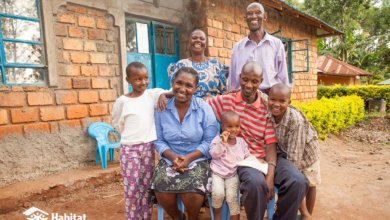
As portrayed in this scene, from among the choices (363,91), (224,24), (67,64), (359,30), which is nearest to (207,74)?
(67,64)

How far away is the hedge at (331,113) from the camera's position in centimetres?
708

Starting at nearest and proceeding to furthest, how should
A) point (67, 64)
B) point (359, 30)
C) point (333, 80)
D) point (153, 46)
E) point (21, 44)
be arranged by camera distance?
point (21, 44) < point (67, 64) < point (153, 46) < point (333, 80) < point (359, 30)

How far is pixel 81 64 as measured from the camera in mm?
3816

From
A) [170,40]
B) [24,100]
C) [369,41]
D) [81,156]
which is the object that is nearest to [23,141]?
[24,100]

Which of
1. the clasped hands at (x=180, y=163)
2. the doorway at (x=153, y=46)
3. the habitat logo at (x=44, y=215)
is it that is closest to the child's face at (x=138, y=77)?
the clasped hands at (x=180, y=163)

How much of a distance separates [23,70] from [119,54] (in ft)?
4.34

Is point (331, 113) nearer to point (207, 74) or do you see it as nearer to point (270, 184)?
point (207, 74)

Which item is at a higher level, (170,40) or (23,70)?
(170,40)

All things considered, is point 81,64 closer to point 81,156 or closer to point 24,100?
point 24,100

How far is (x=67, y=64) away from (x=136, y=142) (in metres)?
2.01

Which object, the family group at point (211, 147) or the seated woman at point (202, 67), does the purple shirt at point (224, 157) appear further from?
the seated woman at point (202, 67)

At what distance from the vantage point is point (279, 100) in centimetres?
224

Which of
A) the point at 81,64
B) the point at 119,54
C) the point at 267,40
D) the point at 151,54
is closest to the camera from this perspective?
the point at 267,40

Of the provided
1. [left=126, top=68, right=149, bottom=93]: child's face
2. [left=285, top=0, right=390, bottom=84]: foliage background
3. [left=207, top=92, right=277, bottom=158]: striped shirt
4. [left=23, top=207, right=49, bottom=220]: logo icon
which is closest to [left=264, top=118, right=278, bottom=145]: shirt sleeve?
[left=207, top=92, right=277, bottom=158]: striped shirt
